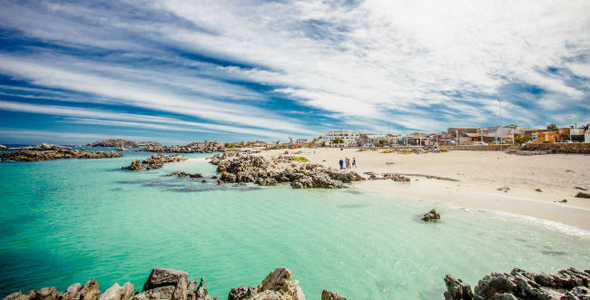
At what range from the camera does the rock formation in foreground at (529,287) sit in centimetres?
402

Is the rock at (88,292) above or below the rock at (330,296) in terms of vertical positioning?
below

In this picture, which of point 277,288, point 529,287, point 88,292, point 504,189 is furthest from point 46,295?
point 504,189

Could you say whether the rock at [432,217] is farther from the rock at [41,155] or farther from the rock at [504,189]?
the rock at [41,155]

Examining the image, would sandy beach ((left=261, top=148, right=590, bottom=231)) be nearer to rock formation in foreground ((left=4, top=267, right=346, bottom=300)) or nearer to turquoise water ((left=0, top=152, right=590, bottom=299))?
turquoise water ((left=0, top=152, right=590, bottom=299))

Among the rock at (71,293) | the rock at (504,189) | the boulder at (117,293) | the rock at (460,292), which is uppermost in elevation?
the rock at (460,292)

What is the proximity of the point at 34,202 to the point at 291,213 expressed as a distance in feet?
63.5

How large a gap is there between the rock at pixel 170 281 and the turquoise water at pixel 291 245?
1621mm

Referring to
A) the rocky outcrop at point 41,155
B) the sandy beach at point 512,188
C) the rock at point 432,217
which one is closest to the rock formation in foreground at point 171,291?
the rock at point 432,217

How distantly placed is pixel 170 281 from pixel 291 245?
488 cm

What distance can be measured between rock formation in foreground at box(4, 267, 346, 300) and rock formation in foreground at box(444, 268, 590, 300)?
2.44 m

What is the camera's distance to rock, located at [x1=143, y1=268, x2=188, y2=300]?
5.23m

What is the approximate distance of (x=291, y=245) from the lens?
374 inches

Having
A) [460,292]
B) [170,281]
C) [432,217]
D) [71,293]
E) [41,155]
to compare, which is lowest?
[432,217]

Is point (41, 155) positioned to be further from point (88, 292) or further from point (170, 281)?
point (170, 281)
